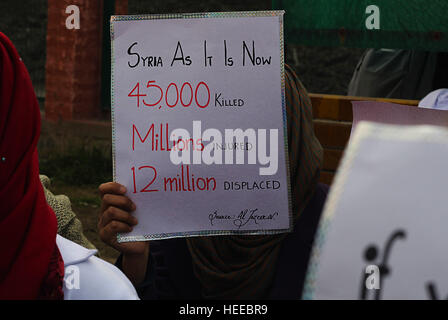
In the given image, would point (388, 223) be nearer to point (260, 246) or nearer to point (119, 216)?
point (119, 216)

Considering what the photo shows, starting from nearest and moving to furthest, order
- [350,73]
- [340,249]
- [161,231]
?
[340,249] < [161,231] < [350,73]

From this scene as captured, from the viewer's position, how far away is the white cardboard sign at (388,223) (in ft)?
2.86

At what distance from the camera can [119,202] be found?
5.33 feet

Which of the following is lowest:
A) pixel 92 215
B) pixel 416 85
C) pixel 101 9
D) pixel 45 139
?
pixel 92 215

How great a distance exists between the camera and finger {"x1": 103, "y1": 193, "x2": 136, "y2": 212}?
5.33ft

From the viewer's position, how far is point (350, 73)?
669 cm

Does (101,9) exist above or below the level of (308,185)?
above

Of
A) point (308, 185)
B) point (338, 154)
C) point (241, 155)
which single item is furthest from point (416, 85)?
point (241, 155)

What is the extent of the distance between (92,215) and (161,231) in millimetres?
3789

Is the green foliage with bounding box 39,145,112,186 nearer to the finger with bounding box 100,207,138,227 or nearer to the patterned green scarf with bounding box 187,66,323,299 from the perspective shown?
the patterned green scarf with bounding box 187,66,323,299
